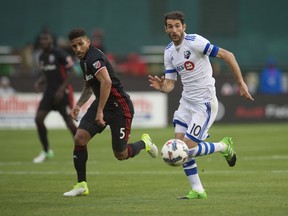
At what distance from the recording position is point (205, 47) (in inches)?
448

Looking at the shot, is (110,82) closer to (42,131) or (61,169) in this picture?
(61,169)

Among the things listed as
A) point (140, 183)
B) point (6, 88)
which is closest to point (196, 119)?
point (140, 183)

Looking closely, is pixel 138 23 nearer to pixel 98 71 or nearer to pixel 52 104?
pixel 52 104

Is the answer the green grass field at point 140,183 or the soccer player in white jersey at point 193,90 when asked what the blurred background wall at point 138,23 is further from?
the soccer player in white jersey at point 193,90

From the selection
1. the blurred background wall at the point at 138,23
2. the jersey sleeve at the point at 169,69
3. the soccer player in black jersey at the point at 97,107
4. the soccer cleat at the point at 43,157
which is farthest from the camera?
the blurred background wall at the point at 138,23

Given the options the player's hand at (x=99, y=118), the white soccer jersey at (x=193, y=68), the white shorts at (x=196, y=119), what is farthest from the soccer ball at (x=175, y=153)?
the player's hand at (x=99, y=118)

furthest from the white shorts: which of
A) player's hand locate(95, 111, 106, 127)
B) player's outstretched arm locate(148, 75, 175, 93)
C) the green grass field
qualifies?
player's hand locate(95, 111, 106, 127)

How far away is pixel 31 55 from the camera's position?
1266 inches

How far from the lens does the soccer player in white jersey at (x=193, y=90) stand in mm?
11438

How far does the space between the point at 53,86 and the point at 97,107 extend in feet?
20.8

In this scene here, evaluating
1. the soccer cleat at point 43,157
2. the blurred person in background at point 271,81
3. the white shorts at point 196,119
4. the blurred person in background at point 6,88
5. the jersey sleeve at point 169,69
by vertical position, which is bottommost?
the blurred person in background at point 271,81

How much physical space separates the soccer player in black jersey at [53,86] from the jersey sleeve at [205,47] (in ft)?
22.5

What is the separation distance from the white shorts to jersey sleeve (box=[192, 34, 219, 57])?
2.27ft

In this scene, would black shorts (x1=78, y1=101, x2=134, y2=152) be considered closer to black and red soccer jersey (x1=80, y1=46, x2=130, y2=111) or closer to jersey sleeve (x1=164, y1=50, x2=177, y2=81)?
black and red soccer jersey (x1=80, y1=46, x2=130, y2=111)
